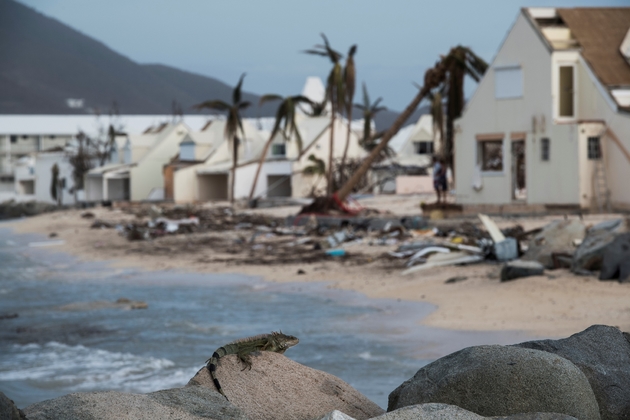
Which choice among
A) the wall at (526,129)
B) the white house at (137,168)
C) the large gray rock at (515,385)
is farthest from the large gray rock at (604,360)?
the white house at (137,168)

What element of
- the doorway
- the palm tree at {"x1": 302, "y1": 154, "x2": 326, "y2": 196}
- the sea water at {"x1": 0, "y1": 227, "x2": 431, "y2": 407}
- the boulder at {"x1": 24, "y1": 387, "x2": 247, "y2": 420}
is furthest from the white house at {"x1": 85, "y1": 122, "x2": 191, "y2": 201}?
the boulder at {"x1": 24, "y1": 387, "x2": 247, "y2": 420}

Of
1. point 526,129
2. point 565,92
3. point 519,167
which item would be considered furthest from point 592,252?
point 519,167

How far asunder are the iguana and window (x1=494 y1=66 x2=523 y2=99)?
21.3m

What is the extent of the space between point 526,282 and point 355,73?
2142cm

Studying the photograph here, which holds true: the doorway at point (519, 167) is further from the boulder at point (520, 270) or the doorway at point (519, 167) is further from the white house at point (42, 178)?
the white house at point (42, 178)

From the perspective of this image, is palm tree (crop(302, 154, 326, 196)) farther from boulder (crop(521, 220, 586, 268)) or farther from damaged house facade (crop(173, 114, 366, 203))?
boulder (crop(521, 220, 586, 268))

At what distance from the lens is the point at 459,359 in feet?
13.8

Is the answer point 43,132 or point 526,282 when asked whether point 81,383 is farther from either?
point 43,132

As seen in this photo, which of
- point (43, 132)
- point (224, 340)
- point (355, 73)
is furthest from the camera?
point (43, 132)

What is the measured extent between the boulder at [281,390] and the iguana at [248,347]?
3cm

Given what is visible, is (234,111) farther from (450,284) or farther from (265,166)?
(450,284)

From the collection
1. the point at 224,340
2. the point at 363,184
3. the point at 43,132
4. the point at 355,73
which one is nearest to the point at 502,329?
the point at 224,340

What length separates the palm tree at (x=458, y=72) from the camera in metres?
26.0

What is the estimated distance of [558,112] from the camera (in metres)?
24.5
